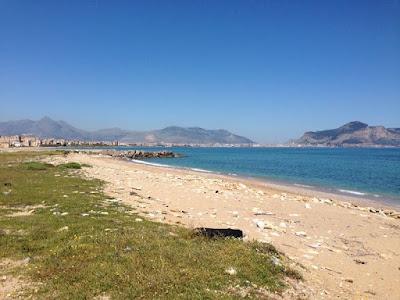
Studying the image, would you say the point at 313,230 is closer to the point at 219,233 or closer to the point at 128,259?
the point at 219,233

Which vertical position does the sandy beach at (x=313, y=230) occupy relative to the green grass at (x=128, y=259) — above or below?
below

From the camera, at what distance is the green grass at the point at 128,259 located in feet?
30.9

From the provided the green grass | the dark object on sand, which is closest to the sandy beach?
the dark object on sand

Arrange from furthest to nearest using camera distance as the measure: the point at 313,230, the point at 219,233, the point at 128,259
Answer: the point at 313,230, the point at 219,233, the point at 128,259

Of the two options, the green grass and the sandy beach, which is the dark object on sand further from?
the sandy beach

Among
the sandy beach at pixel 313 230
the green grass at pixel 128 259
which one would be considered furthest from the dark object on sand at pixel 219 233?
the sandy beach at pixel 313 230

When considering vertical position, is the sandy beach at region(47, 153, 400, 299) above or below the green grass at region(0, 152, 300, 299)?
below

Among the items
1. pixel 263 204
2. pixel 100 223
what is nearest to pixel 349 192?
pixel 263 204

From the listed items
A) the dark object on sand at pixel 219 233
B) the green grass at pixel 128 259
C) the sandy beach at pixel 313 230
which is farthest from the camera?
the dark object on sand at pixel 219 233

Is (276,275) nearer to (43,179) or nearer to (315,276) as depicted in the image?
(315,276)

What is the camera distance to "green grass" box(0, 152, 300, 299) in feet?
30.9

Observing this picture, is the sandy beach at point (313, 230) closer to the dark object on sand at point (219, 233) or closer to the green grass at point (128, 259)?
the dark object on sand at point (219, 233)

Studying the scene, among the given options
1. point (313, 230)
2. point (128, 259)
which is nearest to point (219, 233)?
point (128, 259)

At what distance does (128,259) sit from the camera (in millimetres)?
11016
